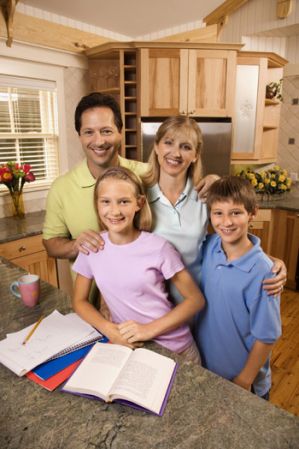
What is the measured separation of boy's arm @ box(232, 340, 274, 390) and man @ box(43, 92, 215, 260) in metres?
A: 0.77

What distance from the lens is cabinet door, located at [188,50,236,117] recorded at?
10.3ft

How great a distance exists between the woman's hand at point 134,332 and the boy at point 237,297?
12.0 inches

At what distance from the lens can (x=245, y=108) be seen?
3.43m

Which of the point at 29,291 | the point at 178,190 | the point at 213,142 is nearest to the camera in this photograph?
the point at 29,291

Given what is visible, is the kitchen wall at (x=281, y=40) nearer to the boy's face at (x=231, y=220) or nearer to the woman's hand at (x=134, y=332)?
the boy's face at (x=231, y=220)

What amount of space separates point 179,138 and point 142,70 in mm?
2141

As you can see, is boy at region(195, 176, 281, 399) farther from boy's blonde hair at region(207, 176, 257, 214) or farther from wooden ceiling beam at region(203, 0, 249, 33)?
wooden ceiling beam at region(203, 0, 249, 33)

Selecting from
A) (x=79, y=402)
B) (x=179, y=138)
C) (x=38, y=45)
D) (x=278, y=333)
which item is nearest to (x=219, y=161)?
(x=38, y=45)

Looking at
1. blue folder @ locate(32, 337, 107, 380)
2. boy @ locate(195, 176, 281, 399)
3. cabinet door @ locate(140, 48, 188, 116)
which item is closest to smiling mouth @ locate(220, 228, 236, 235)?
boy @ locate(195, 176, 281, 399)

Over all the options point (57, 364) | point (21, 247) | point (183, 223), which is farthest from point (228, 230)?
point (21, 247)

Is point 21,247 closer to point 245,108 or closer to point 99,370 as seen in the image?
point 99,370

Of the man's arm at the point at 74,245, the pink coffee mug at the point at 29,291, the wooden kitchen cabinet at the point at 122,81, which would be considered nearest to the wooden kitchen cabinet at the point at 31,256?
the man's arm at the point at 74,245

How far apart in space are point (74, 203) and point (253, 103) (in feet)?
8.68

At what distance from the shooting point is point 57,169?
345 centimetres
